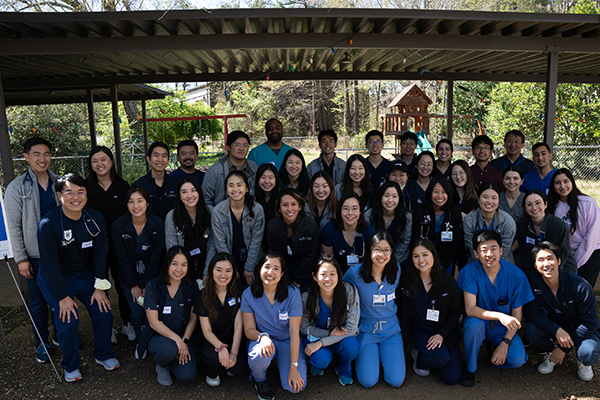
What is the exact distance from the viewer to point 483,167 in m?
5.35

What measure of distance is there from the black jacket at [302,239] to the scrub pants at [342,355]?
0.72m

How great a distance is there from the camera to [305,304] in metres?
3.63

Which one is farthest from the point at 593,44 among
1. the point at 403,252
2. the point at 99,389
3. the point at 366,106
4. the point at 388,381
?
the point at 366,106

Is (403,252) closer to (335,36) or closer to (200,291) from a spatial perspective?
(200,291)

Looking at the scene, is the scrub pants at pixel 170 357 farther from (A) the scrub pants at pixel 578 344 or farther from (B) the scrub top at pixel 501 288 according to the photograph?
(A) the scrub pants at pixel 578 344

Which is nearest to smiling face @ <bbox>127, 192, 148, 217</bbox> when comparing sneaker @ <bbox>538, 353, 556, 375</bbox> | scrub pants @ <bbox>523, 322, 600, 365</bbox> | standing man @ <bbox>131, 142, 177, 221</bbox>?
standing man @ <bbox>131, 142, 177, 221</bbox>

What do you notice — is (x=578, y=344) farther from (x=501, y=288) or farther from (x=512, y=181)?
(x=512, y=181)

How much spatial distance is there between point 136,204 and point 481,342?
328 cm

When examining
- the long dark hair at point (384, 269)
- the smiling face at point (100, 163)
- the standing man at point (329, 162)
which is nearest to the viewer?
the long dark hair at point (384, 269)

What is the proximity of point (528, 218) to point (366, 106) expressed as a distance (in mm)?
31140

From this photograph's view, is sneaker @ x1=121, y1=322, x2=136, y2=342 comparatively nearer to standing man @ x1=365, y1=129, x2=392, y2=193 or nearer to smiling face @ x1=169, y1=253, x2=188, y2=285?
smiling face @ x1=169, y1=253, x2=188, y2=285

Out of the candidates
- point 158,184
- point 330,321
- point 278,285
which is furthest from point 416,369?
point 158,184

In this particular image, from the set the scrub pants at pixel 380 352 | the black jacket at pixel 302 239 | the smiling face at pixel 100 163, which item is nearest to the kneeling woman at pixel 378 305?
the scrub pants at pixel 380 352

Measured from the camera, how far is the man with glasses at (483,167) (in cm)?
527
